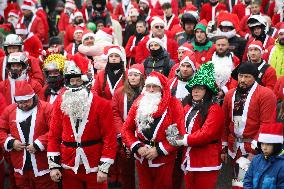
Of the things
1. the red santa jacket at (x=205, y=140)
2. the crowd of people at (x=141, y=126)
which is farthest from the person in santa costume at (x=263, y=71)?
the red santa jacket at (x=205, y=140)

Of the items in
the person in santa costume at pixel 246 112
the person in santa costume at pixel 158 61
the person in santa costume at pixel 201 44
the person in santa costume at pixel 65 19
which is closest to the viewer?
the person in santa costume at pixel 246 112

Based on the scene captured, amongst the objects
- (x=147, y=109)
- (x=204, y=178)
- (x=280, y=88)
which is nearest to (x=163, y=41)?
(x=280, y=88)

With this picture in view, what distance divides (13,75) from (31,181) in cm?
214

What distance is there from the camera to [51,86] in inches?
316

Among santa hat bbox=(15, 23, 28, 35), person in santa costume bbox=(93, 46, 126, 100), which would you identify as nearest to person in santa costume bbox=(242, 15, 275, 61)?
person in santa costume bbox=(93, 46, 126, 100)

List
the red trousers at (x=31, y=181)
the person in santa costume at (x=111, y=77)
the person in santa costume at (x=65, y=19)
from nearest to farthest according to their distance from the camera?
the red trousers at (x=31, y=181) → the person in santa costume at (x=111, y=77) → the person in santa costume at (x=65, y=19)

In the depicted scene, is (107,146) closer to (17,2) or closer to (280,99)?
(280,99)

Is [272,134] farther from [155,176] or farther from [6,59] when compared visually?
[6,59]

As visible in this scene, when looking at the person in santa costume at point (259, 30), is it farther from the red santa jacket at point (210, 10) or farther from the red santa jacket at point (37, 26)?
the red santa jacket at point (37, 26)

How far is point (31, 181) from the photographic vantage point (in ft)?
23.4

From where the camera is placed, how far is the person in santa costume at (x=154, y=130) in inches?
254

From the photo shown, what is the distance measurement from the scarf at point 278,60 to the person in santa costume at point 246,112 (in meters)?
2.45

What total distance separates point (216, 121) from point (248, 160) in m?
0.68

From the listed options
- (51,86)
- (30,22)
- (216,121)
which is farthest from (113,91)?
(30,22)
